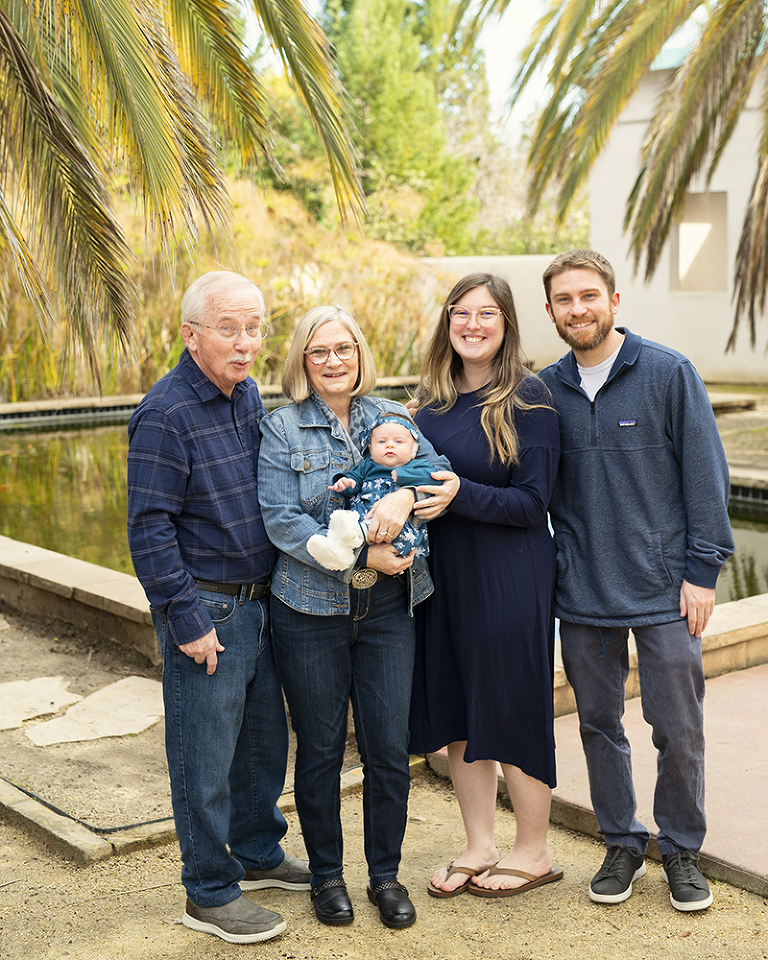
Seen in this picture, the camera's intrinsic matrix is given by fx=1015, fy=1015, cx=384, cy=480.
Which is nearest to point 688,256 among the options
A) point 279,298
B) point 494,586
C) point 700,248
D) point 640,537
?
point 700,248

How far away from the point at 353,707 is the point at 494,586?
53 centimetres

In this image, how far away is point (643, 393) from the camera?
2889 mm

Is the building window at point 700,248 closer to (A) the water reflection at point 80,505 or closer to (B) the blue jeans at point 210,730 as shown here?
(A) the water reflection at point 80,505

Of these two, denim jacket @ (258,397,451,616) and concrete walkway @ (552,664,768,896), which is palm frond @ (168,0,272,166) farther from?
concrete walkway @ (552,664,768,896)

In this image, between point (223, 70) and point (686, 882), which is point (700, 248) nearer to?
point (223, 70)

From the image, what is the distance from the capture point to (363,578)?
2.71 m

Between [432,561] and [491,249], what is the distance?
2856 cm

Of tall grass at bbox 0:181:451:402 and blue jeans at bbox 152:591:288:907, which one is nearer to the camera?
blue jeans at bbox 152:591:288:907

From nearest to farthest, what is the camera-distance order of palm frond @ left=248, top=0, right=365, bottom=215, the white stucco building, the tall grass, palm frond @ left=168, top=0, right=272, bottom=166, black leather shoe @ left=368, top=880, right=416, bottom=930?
black leather shoe @ left=368, top=880, right=416, bottom=930 → palm frond @ left=248, top=0, right=365, bottom=215 → palm frond @ left=168, top=0, right=272, bottom=166 → the tall grass → the white stucco building

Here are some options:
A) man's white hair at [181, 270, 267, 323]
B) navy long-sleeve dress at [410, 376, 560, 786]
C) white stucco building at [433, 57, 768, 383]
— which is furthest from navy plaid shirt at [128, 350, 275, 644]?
white stucco building at [433, 57, 768, 383]

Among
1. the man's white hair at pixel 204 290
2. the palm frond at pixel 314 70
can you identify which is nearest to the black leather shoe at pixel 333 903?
the man's white hair at pixel 204 290

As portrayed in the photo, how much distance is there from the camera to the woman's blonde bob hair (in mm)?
2770

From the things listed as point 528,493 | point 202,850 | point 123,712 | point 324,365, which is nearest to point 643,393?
point 528,493

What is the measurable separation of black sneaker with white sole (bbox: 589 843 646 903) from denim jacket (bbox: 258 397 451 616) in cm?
111
